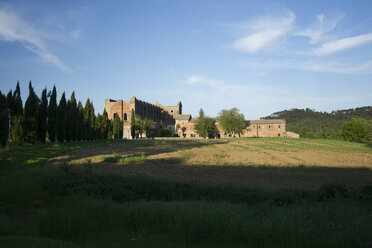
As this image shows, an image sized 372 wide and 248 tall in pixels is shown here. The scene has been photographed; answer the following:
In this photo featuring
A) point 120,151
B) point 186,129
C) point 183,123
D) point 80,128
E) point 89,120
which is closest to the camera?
point 120,151

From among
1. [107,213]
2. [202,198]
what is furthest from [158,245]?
[202,198]

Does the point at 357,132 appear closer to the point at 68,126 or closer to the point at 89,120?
the point at 89,120

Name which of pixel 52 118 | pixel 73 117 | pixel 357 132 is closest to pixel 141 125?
pixel 73 117

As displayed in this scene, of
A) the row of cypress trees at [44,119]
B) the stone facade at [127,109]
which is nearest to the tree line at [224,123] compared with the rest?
the stone facade at [127,109]

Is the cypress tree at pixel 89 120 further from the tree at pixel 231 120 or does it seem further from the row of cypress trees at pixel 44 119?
the tree at pixel 231 120

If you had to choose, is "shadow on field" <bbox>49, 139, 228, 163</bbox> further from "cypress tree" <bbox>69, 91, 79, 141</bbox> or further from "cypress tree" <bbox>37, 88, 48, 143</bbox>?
"cypress tree" <bbox>69, 91, 79, 141</bbox>

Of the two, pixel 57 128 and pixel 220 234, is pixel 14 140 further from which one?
pixel 220 234

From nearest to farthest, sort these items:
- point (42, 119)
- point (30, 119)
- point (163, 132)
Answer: point (30, 119)
point (42, 119)
point (163, 132)

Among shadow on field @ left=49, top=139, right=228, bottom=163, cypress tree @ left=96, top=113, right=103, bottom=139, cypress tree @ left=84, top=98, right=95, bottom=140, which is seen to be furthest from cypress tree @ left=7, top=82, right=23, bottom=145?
cypress tree @ left=96, top=113, right=103, bottom=139

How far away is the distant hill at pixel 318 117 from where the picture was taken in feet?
368

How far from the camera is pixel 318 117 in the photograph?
439 ft

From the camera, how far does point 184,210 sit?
18.0 ft

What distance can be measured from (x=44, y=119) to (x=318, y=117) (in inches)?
5308

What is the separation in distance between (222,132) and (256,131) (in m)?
10.2
